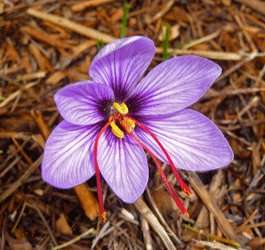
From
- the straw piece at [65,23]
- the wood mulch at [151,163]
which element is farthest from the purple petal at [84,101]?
the straw piece at [65,23]

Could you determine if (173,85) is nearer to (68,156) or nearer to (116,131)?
(116,131)

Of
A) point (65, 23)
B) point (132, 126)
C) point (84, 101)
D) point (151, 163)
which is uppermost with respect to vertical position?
point (65, 23)

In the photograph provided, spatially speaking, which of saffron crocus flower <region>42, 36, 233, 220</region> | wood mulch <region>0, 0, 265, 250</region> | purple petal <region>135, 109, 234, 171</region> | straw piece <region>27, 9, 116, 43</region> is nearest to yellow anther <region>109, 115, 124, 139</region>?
saffron crocus flower <region>42, 36, 233, 220</region>

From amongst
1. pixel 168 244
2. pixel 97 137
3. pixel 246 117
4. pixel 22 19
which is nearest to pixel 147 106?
pixel 97 137

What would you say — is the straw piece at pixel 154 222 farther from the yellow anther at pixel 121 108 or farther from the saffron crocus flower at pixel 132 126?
the yellow anther at pixel 121 108

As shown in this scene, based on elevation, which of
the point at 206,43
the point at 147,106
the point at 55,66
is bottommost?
the point at 206,43

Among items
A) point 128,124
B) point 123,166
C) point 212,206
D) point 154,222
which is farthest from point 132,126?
point 212,206

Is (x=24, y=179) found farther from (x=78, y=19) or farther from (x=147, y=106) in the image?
(x=78, y=19)
